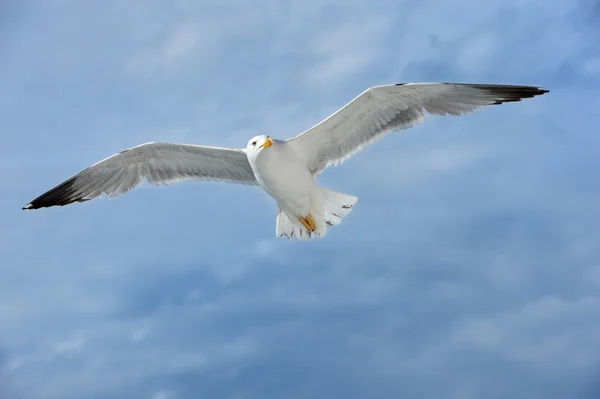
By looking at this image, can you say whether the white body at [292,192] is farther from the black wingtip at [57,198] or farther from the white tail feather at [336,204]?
the black wingtip at [57,198]

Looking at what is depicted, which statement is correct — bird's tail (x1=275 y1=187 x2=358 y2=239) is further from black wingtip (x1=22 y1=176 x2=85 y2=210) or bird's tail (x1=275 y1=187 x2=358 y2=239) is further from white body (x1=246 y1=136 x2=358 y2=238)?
black wingtip (x1=22 y1=176 x2=85 y2=210)

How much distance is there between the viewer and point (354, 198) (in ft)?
31.7

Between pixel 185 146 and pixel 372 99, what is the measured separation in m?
2.39

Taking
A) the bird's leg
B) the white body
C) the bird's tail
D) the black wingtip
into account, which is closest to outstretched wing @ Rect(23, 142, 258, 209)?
the black wingtip

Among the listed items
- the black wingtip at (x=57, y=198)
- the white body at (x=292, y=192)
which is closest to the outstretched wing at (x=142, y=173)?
the black wingtip at (x=57, y=198)

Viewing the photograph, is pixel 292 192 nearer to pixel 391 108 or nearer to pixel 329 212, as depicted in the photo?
pixel 329 212

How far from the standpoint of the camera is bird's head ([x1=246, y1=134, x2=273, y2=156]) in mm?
8977

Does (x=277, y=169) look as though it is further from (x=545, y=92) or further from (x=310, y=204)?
(x=545, y=92)

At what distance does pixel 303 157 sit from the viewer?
A: 31.6ft

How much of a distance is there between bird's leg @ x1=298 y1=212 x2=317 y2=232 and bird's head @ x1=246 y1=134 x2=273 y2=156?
3.69ft

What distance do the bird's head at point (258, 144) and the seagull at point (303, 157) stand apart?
11 millimetres

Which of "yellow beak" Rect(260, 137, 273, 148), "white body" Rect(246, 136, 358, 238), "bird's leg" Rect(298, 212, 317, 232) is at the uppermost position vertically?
"yellow beak" Rect(260, 137, 273, 148)

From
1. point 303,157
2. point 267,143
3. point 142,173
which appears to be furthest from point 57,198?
point 303,157

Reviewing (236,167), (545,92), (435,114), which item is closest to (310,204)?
(236,167)
